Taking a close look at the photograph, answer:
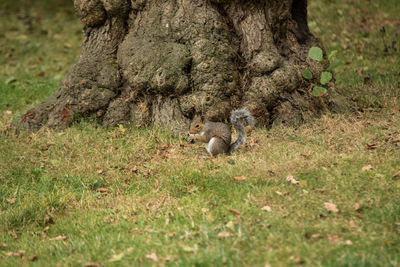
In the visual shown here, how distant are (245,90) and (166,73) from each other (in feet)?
3.39

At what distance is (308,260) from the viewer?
10.6 ft

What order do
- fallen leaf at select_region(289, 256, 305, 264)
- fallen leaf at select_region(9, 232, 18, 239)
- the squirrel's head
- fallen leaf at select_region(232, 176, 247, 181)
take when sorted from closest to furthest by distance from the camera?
fallen leaf at select_region(289, 256, 305, 264), fallen leaf at select_region(9, 232, 18, 239), fallen leaf at select_region(232, 176, 247, 181), the squirrel's head

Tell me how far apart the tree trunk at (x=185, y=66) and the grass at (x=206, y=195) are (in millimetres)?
321

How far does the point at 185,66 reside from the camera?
19.3 feet

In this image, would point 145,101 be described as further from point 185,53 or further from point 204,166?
point 204,166

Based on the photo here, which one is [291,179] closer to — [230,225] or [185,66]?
[230,225]

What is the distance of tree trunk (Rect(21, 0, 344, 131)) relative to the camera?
5.89 meters

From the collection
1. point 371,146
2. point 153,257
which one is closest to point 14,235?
point 153,257

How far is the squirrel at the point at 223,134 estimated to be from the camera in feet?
16.8

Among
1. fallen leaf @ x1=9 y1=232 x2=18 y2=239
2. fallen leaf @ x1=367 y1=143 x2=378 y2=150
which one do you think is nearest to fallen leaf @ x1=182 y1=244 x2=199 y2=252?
fallen leaf @ x1=9 y1=232 x2=18 y2=239

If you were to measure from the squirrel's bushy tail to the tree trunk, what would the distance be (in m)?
0.69

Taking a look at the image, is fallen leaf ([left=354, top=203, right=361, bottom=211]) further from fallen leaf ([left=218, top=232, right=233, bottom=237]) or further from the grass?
fallen leaf ([left=218, top=232, right=233, bottom=237])

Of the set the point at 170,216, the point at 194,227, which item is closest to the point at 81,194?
the point at 170,216

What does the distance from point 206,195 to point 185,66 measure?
2.07 m
